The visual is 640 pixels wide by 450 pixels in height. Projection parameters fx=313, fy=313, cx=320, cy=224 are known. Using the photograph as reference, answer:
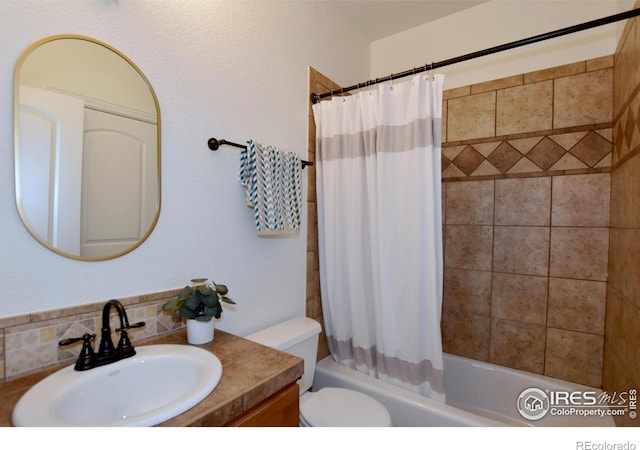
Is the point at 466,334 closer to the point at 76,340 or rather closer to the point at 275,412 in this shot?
the point at 275,412

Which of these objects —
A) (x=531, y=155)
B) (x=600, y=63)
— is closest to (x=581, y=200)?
(x=531, y=155)

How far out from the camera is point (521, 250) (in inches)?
77.4

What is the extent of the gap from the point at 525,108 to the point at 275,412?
7.04 ft

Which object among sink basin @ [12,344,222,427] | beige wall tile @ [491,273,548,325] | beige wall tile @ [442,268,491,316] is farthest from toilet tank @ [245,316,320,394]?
beige wall tile @ [491,273,548,325]

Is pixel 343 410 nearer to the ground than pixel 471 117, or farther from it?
nearer to the ground

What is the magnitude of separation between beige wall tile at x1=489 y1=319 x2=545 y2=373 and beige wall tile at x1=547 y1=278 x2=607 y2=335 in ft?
0.41

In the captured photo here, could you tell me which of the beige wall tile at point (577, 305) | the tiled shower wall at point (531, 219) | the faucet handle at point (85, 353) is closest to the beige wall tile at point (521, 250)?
the tiled shower wall at point (531, 219)

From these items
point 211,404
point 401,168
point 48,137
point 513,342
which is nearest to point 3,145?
point 48,137

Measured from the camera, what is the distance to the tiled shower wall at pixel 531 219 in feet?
5.82

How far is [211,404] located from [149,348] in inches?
16.3

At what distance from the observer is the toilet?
135 centimetres

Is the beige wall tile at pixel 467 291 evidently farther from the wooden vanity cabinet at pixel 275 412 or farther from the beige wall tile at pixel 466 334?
the wooden vanity cabinet at pixel 275 412

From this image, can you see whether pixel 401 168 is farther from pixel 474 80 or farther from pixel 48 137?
pixel 48 137

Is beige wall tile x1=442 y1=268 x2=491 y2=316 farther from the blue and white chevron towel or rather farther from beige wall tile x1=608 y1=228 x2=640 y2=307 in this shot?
the blue and white chevron towel
